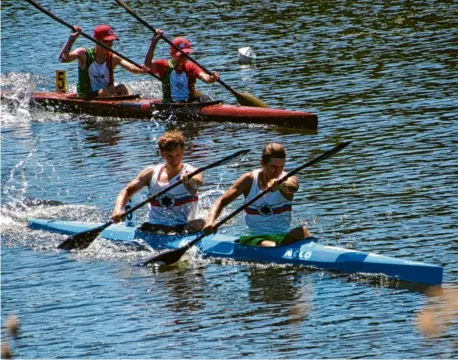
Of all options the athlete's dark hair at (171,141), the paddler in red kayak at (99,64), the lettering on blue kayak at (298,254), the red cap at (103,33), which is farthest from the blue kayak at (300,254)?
the red cap at (103,33)

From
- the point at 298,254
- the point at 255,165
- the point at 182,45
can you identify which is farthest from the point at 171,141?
the point at 182,45

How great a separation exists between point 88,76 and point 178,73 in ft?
6.97

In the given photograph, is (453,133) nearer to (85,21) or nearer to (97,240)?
(97,240)

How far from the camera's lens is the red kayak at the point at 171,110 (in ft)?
71.7

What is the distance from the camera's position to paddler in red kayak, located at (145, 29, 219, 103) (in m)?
23.0

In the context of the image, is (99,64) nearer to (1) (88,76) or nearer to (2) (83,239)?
(1) (88,76)

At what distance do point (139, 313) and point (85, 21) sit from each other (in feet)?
73.5

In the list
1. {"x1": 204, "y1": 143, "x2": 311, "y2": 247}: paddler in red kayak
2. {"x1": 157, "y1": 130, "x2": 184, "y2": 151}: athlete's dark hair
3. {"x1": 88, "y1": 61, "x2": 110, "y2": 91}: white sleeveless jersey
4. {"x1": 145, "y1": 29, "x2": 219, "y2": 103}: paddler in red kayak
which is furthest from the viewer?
{"x1": 88, "y1": 61, "x2": 110, "y2": 91}: white sleeveless jersey

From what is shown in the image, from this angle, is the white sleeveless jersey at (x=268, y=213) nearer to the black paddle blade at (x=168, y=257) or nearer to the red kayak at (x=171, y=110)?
the black paddle blade at (x=168, y=257)

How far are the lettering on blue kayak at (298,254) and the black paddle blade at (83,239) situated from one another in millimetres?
2569

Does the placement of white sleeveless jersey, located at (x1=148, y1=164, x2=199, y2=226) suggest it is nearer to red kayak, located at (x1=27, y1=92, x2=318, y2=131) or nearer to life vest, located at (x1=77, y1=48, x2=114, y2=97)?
red kayak, located at (x1=27, y1=92, x2=318, y2=131)

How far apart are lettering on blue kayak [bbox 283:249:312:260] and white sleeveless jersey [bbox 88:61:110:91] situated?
10.6 metres

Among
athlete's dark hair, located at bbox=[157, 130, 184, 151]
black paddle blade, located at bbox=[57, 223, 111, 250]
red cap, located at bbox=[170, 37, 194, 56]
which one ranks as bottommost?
black paddle blade, located at bbox=[57, 223, 111, 250]

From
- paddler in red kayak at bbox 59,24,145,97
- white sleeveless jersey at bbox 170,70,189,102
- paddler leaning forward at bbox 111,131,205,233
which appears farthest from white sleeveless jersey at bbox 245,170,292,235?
paddler in red kayak at bbox 59,24,145,97
